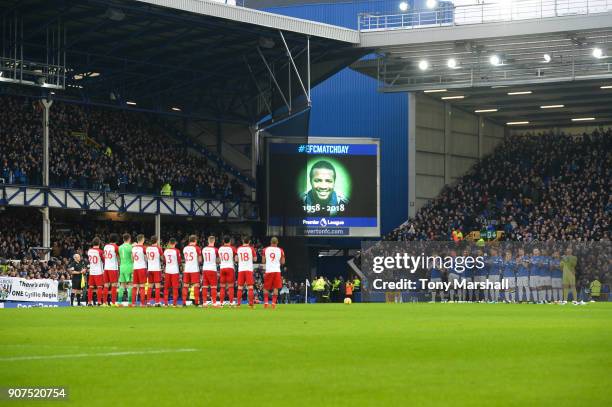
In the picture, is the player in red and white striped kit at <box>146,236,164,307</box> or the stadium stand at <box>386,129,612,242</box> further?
the stadium stand at <box>386,129,612,242</box>

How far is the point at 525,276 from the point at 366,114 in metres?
25.1

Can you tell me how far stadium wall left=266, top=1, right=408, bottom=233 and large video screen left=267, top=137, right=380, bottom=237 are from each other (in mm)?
7437

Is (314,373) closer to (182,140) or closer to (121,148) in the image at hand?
(121,148)

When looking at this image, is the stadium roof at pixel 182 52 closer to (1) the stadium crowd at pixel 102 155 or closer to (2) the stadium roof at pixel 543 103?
(1) the stadium crowd at pixel 102 155

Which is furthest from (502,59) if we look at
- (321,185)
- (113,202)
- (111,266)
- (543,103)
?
(111,266)

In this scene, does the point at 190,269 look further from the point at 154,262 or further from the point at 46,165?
the point at 46,165

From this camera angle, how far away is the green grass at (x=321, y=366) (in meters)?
9.13

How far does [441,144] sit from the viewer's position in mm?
64875

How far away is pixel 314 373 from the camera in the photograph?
11.0 m

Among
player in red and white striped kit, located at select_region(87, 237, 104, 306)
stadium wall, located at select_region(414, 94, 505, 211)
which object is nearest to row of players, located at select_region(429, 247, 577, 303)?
player in red and white striped kit, located at select_region(87, 237, 104, 306)

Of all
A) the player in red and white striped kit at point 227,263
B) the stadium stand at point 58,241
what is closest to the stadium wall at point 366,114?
the stadium stand at point 58,241

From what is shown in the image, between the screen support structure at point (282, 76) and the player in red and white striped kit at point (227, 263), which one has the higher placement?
the screen support structure at point (282, 76)

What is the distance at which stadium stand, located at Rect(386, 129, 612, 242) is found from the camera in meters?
57.6

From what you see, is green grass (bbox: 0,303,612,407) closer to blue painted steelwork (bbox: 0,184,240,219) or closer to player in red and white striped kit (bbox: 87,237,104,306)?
player in red and white striped kit (bbox: 87,237,104,306)
